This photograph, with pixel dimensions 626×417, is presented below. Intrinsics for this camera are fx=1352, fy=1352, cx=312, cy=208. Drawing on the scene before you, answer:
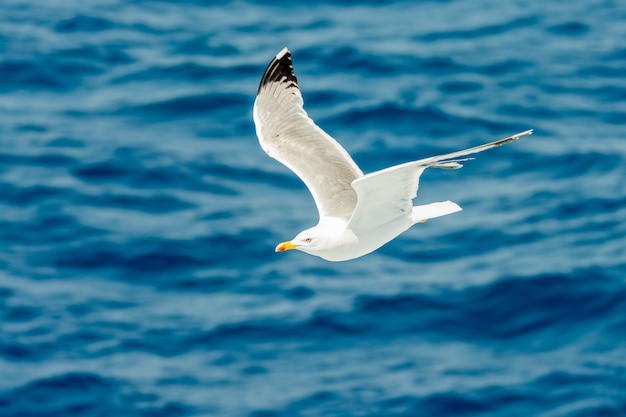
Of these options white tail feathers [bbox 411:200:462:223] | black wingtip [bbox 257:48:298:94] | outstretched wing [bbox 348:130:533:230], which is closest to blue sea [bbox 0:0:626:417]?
black wingtip [bbox 257:48:298:94]

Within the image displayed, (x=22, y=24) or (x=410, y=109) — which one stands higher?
(x=22, y=24)

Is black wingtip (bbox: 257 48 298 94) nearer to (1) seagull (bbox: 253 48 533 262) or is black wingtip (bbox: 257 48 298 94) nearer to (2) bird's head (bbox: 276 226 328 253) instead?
(1) seagull (bbox: 253 48 533 262)

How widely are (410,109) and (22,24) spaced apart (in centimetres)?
914

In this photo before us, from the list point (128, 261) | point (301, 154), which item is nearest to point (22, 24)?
point (128, 261)

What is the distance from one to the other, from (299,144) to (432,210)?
2.22 metres

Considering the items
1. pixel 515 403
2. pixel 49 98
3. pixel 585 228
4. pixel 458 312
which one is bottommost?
pixel 515 403

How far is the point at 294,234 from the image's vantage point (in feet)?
74.9

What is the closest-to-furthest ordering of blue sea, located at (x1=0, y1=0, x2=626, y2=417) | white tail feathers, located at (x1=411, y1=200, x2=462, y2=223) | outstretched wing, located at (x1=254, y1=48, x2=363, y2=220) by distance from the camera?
white tail feathers, located at (x1=411, y1=200, x2=462, y2=223) < outstretched wing, located at (x1=254, y1=48, x2=363, y2=220) < blue sea, located at (x1=0, y1=0, x2=626, y2=417)

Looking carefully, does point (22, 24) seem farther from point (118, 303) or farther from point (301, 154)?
point (301, 154)

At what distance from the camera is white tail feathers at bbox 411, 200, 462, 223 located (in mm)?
12703

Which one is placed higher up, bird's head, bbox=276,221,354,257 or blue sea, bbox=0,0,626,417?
blue sea, bbox=0,0,626,417

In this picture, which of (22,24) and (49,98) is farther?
(22,24)

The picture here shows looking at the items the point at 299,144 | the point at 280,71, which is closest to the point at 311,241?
the point at 299,144

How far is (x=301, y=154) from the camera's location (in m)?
14.4
